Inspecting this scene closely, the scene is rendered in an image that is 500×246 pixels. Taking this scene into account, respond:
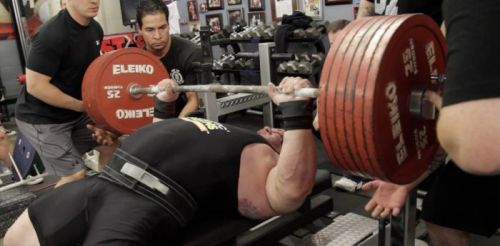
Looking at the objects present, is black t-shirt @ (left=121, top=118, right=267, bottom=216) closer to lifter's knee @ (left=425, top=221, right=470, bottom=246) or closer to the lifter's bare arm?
the lifter's bare arm

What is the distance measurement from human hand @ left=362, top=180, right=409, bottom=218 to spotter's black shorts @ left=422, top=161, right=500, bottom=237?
0.18 meters

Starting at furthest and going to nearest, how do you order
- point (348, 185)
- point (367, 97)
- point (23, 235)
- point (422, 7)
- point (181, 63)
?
point (348, 185)
point (181, 63)
point (422, 7)
point (23, 235)
point (367, 97)

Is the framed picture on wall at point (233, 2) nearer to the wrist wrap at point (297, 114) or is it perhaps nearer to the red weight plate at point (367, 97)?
the wrist wrap at point (297, 114)

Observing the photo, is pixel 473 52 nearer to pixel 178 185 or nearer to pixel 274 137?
pixel 178 185

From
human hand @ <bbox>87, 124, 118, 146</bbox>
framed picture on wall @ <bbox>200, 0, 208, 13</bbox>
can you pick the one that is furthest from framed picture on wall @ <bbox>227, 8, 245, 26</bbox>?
human hand @ <bbox>87, 124, 118, 146</bbox>

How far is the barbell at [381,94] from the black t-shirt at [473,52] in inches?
7.7

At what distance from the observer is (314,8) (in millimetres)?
4449

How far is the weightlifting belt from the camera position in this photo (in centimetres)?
128

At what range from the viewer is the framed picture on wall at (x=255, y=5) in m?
5.09

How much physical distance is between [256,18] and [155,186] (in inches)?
165

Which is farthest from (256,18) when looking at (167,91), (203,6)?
(167,91)

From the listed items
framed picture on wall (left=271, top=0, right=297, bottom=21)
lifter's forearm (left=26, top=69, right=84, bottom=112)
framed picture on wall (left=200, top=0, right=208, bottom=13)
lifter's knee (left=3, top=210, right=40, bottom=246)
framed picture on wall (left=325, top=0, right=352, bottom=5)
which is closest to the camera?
lifter's knee (left=3, top=210, right=40, bottom=246)

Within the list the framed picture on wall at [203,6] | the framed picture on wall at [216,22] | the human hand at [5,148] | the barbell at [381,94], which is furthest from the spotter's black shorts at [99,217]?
the framed picture on wall at [203,6]

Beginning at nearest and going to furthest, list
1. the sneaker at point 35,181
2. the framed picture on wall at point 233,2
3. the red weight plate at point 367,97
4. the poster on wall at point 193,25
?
the red weight plate at point 367,97 → the sneaker at point 35,181 → the framed picture on wall at point 233,2 → the poster on wall at point 193,25
